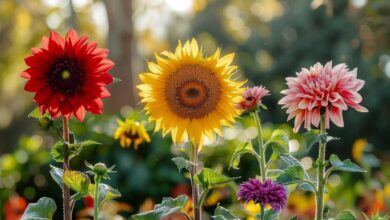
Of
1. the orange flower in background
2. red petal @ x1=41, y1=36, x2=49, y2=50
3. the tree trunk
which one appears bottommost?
the orange flower in background

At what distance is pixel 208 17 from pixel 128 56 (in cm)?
1182

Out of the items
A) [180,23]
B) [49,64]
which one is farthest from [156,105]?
[180,23]

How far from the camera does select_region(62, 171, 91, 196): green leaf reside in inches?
83.6

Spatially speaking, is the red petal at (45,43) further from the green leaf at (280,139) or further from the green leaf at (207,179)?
the green leaf at (280,139)

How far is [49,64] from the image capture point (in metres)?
2.21

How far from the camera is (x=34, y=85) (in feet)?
7.13

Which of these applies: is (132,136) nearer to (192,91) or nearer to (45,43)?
(192,91)

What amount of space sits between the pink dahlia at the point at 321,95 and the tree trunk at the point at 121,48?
6765 mm

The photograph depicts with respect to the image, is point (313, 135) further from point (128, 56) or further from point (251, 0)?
point (251, 0)

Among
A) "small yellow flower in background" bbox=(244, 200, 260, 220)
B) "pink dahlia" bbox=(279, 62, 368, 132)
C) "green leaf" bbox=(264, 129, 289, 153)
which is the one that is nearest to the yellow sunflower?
"green leaf" bbox=(264, 129, 289, 153)

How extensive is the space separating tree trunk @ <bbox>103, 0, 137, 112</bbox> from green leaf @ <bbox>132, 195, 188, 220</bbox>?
21.8 feet

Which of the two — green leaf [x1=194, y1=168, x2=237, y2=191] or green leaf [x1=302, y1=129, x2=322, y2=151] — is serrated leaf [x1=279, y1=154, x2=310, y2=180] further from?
green leaf [x1=194, y1=168, x2=237, y2=191]

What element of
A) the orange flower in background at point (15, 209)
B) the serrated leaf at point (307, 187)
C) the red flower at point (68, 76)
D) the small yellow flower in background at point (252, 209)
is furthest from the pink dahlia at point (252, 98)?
the orange flower in background at point (15, 209)

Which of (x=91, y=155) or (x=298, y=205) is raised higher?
(x=91, y=155)
